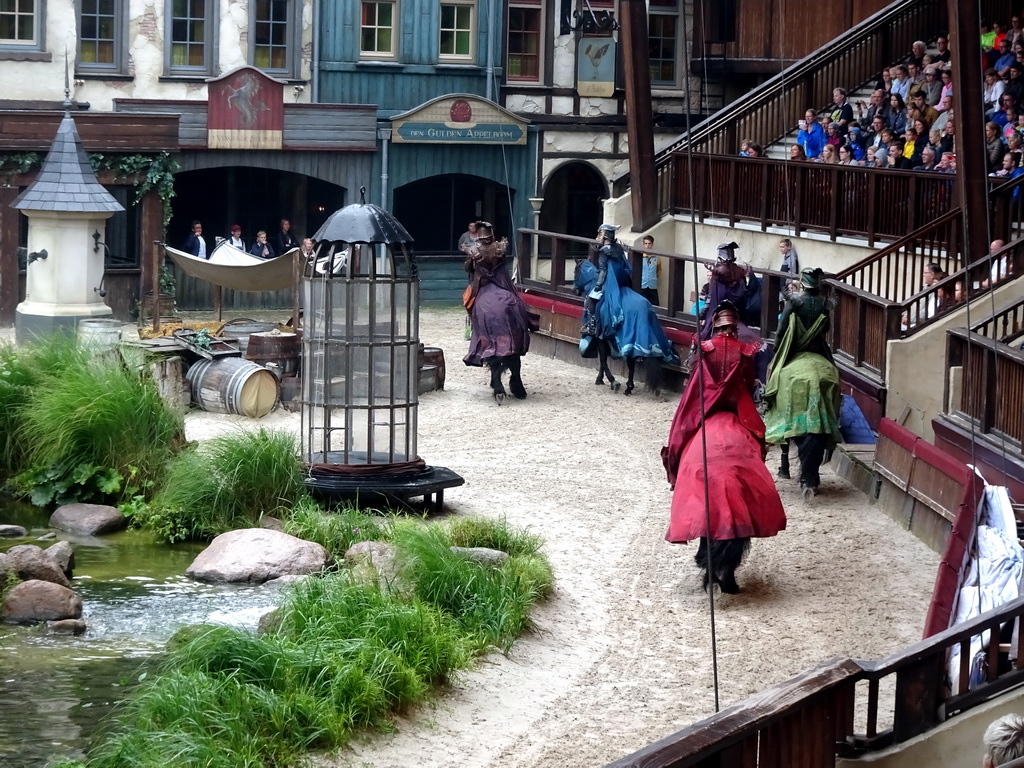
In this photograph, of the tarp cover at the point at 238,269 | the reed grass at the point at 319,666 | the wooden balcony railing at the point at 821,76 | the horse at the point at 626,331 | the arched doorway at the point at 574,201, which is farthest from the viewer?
the arched doorway at the point at 574,201

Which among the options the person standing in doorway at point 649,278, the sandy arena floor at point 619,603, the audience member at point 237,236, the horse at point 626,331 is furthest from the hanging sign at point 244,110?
the sandy arena floor at point 619,603

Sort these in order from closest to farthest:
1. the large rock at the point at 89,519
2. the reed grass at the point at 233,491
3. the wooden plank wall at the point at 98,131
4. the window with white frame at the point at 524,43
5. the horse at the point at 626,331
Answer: the reed grass at the point at 233,491, the large rock at the point at 89,519, the horse at the point at 626,331, the wooden plank wall at the point at 98,131, the window with white frame at the point at 524,43

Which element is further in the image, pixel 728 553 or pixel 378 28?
pixel 378 28

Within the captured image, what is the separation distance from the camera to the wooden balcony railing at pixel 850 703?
595 cm

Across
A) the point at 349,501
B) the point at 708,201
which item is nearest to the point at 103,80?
the point at 708,201

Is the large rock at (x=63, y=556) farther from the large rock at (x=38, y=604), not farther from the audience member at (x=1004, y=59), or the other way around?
the audience member at (x=1004, y=59)

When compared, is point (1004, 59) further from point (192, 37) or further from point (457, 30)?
point (192, 37)

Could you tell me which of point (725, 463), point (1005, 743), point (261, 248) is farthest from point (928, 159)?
point (1005, 743)

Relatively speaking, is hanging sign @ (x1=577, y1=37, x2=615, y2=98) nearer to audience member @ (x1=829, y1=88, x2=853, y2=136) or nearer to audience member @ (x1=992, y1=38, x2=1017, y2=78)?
audience member @ (x1=829, y1=88, x2=853, y2=136)

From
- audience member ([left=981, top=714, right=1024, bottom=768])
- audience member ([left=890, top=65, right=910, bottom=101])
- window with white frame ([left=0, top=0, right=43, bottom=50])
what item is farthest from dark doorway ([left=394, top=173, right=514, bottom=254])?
audience member ([left=981, top=714, right=1024, bottom=768])

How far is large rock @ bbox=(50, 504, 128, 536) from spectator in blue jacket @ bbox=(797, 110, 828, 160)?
10.9m

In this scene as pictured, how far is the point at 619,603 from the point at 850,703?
12.6 feet

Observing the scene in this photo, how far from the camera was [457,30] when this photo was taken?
26.2m

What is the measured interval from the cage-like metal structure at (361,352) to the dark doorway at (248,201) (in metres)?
12.7
